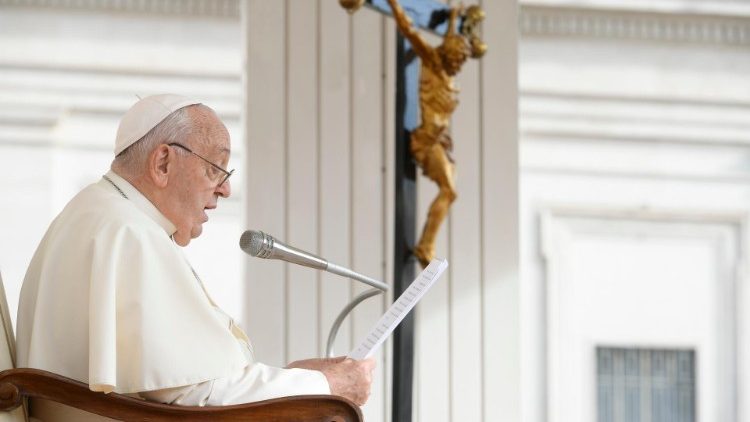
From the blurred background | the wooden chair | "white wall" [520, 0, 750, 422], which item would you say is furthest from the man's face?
"white wall" [520, 0, 750, 422]

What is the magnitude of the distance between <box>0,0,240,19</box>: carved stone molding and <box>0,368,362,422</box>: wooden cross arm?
573 cm

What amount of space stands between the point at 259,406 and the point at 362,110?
3.22 meters

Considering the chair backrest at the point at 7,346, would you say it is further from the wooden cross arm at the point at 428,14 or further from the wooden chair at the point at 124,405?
the wooden cross arm at the point at 428,14

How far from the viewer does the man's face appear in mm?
3441

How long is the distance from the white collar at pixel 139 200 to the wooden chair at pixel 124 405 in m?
0.57

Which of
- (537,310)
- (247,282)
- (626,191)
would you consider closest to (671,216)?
(626,191)

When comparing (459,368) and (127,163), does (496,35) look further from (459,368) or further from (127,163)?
(127,163)

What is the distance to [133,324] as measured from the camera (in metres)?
3.02

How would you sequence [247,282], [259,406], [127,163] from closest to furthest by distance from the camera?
[259,406] < [127,163] < [247,282]

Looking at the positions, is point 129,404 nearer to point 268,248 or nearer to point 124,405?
point 124,405

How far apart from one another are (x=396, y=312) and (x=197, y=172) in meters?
0.55

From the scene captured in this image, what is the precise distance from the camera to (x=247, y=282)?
5.91 metres

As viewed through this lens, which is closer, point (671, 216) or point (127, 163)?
point (127, 163)

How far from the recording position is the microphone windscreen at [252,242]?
3.21m
